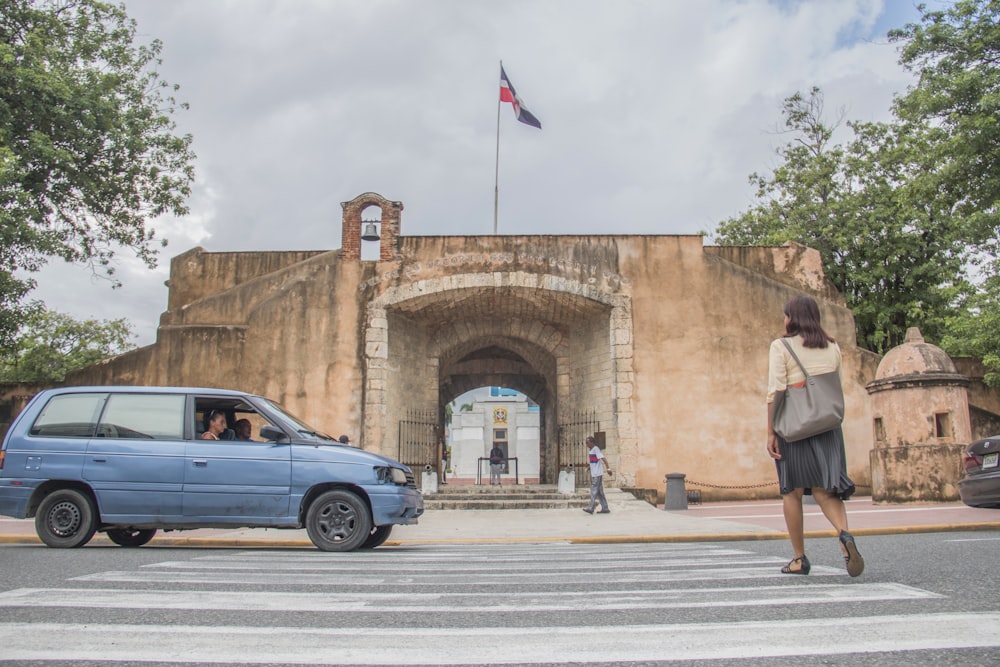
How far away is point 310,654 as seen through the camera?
108 inches

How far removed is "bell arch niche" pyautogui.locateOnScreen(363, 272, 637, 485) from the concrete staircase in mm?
1584

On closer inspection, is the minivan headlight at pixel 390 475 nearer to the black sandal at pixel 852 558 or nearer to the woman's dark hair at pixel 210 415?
the woman's dark hair at pixel 210 415

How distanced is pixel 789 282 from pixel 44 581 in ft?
58.1

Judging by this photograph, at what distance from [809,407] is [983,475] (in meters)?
5.08

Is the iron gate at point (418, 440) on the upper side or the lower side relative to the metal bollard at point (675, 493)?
upper

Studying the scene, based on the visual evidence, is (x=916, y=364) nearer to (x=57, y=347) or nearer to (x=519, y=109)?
(x=519, y=109)

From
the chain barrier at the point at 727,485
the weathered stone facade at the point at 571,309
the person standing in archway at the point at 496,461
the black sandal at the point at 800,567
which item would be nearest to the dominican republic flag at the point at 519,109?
the weathered stone facade at the point at 571,309

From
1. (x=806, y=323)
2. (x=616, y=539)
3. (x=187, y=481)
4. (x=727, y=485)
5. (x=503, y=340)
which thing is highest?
(x=503, y=340)

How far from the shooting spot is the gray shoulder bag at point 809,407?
462cm

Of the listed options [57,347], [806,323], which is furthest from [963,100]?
[57,347]

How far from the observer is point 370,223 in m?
18.5

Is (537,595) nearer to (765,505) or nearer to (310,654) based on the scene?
(310,654)

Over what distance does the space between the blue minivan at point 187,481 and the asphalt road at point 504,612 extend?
169 centimetres

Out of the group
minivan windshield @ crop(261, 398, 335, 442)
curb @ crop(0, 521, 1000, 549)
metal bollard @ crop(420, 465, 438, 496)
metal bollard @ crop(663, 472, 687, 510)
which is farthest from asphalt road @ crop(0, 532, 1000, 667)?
metal bollard @ crop(420, 465, 438, 496)
